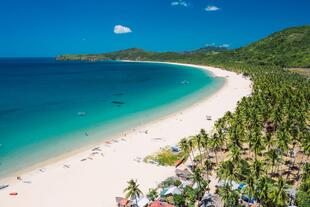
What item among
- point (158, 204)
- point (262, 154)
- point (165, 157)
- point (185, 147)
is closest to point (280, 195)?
point (158, 204)

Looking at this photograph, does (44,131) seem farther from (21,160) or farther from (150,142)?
(150,142)

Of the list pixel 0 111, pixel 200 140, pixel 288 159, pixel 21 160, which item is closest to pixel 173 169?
pixel 200 140

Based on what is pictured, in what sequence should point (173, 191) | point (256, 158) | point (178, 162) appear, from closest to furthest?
point (173, 191)
point (256, 158)
point (178, 162)

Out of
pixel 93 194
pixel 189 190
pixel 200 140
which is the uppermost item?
pixel 200 140

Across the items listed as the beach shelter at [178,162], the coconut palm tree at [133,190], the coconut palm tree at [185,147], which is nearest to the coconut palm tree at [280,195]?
the coconut palm tree at [133,190]

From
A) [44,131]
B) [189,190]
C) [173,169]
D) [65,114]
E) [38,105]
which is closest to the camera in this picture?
[189,190]

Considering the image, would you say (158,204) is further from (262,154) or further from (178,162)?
(262,154)

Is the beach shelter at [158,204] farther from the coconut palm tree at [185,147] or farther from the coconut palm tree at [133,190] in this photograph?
the coconut palm tree at [185,147]
